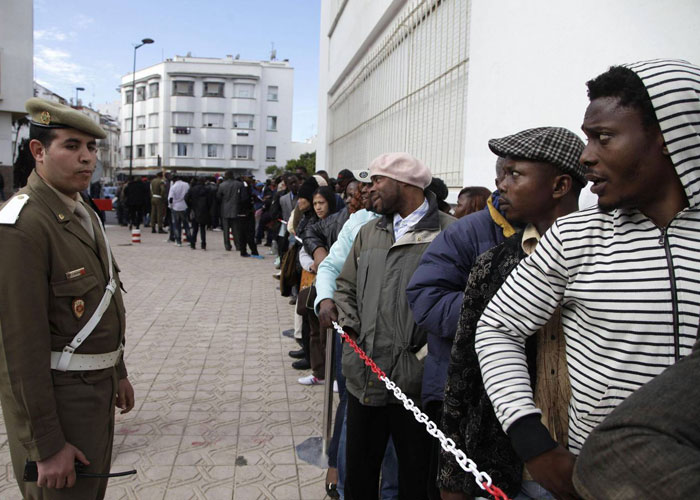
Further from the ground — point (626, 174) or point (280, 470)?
point (626, 174)

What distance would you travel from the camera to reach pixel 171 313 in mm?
8555

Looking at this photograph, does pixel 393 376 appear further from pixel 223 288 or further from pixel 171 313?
pixel 223 288

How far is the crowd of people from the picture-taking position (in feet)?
4.09

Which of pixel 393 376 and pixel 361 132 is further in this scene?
pixel 361 132

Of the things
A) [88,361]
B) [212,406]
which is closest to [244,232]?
[212,406]

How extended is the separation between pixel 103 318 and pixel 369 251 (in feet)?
4.38

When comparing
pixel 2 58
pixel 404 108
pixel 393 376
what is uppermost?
pixel 2 58

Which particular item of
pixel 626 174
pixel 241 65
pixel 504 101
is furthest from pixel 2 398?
pixel 241 65

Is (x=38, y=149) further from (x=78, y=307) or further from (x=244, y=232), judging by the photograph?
(x=244, y=232)

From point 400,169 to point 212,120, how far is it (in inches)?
2581

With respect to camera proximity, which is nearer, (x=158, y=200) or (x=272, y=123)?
(x=158, y=200)

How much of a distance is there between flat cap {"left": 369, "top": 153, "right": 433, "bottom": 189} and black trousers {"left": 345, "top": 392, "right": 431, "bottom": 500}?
1209mm

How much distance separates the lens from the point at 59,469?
2016 millimetres

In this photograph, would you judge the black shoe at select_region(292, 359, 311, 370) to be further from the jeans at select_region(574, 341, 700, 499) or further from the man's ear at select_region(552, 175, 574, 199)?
the jeans at select_region(574, 341, 700, 499)
